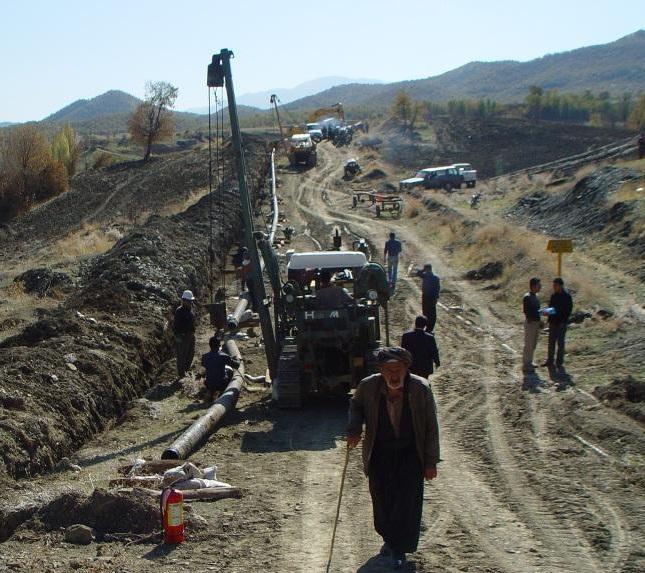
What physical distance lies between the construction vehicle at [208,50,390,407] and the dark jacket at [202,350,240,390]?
84 cm

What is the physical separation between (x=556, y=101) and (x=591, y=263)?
12428 cm

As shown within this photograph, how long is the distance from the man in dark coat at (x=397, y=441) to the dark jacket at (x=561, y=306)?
8904 millimetres

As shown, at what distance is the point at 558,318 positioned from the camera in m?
16.1

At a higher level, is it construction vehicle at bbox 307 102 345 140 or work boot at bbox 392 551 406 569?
construction vehicle at bbox 307 102 345 140

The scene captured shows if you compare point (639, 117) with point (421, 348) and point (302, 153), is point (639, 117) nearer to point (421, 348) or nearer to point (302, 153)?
point (302, 153)

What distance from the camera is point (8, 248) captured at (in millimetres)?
50281

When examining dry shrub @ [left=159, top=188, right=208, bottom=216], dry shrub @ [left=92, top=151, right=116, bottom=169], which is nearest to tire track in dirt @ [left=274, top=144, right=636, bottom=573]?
dry shrub @ [left=159, top=188, right=208, bottom=216]

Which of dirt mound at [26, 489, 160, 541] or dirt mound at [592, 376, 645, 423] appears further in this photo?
dirt mound at [592, 376, 645, 423]

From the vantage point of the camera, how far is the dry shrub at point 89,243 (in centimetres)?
3797

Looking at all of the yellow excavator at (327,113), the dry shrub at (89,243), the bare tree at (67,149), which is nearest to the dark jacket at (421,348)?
the dry shrub at (89,243)

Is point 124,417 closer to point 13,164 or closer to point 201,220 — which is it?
point 201,220

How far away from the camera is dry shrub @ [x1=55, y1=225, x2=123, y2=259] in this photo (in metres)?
38.0

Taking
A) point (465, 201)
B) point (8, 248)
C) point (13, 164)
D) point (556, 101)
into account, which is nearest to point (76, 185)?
point (13, 164)

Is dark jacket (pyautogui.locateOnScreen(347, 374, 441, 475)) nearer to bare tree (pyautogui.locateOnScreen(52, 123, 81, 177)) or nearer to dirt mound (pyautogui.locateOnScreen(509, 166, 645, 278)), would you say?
dirt mound (pyautogui.locateOnScreen(509, 166, 645, 278))
